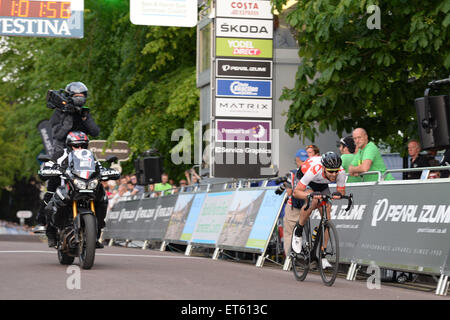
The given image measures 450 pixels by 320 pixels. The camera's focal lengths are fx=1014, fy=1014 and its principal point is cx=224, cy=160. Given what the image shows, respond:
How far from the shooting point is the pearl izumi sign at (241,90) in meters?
24.5

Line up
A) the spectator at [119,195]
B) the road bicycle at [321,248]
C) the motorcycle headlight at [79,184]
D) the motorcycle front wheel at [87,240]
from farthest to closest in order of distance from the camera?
the spectator at [119,195], the motorcycle headlight at [79,184], the motorcycle front wheel at [87,240], the road bicycle at [321,248]

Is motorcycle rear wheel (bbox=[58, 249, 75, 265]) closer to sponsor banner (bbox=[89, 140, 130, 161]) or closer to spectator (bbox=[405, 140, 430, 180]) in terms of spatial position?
spectator (bbox=[405, 140, 430, 180])

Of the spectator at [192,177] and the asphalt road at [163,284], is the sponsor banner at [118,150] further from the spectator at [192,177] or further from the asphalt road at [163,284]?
the asphalt road at [163,284]

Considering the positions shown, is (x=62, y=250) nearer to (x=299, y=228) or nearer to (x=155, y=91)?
(x=299, y=228)

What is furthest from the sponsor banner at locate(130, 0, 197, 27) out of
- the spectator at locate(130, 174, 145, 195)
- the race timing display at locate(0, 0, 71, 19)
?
the spectator at locate(130, 174, 145, 195)

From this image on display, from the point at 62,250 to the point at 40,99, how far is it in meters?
28.9

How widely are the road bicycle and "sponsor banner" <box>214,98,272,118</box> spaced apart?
474 inches

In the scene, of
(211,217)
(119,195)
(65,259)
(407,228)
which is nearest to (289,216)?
(407,228)

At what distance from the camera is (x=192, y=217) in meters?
20.3

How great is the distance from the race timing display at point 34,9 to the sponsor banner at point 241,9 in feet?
13.6

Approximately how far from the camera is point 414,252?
12.0 metres

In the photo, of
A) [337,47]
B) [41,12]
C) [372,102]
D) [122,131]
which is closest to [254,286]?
[337,47]

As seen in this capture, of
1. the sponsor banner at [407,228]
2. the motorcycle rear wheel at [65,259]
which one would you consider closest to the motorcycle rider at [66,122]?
the motorcycle rear wheel at [65,259]
